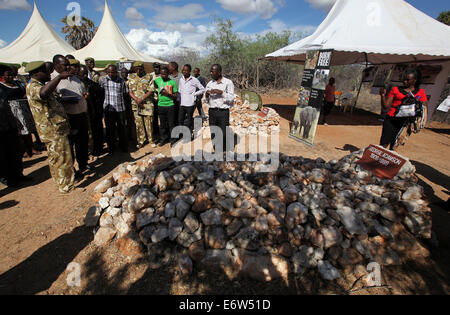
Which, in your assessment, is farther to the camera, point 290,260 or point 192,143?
point 192,143

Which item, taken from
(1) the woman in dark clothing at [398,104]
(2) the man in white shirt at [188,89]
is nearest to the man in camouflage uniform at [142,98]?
(2) the man in white shirt at [188,89]

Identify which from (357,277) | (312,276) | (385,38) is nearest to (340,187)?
(357,277)

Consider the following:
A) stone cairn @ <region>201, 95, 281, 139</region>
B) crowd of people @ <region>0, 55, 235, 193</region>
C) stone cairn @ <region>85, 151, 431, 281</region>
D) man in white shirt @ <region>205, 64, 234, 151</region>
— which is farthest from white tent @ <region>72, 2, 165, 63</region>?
stone cairn @ <region>85, 151, 431, 281</region>

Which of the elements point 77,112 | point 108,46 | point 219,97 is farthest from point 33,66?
point 108,46

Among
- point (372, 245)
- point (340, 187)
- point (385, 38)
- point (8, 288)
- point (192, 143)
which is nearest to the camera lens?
point (8, 288)

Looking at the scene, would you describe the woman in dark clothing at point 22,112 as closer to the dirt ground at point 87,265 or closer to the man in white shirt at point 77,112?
the man in white shirt at point 77,112

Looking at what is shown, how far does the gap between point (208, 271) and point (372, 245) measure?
1.75 meters

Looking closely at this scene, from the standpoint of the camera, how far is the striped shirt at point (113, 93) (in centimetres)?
409

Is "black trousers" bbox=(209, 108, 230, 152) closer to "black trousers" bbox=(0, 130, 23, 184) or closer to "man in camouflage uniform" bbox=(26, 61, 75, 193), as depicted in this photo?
"man in camouflage uniform" bbox=(26, 61, 75, 193)

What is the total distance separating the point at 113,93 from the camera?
4.14 m

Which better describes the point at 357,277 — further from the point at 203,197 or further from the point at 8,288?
the point at 8,288

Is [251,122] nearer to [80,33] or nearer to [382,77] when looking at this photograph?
[382,77]

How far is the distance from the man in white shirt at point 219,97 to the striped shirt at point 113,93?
5.87 feet
